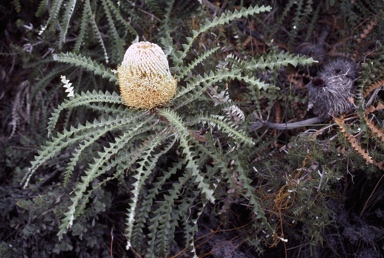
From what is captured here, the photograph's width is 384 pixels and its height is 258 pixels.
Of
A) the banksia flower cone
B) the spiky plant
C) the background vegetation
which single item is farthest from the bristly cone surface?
the banksia flower cone

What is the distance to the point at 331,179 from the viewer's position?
1.83 metres

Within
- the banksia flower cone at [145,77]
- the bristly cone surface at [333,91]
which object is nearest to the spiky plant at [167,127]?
the banksia flower cone at [145,77]

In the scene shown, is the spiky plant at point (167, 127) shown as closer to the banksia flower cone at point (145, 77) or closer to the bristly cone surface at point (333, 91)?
the banksia flower cone at point (145, 77)

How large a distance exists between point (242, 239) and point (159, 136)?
2.40ft

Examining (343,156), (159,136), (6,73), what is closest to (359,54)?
(343,156)

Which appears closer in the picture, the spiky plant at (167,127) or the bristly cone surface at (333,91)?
the spiky plant at (167,127)

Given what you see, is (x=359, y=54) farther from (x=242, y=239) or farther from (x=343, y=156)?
(x=242, y=239)

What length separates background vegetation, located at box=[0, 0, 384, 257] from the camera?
5.75ft

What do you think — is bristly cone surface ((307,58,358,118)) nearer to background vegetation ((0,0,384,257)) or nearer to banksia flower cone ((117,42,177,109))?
background vegetation ((0,0,384,257))

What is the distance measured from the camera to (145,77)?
5.03 feet

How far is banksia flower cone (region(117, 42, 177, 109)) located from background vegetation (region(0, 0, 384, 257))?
0.09 meters

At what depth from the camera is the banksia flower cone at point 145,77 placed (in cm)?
151

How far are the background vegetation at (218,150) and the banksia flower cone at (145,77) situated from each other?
0.09 m

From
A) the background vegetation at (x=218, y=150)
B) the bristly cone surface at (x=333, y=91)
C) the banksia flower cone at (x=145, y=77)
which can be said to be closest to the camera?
the banksia flower cone at (x=145, y=77)
